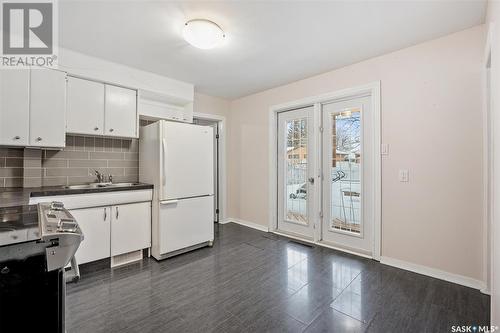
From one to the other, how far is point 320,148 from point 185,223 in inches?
84.6

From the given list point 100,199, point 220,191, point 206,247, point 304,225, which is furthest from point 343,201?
point 100,199

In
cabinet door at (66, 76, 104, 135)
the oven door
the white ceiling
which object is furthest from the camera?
cabinet door at (66, 76, 104, 135)

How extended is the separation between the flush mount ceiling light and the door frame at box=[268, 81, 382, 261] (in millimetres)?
1720

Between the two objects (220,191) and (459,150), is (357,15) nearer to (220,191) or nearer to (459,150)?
(459,150)

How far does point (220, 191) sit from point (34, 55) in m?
3.18

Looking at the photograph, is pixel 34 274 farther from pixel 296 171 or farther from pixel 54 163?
pixel 296 171

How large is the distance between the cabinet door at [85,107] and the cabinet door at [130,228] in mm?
982

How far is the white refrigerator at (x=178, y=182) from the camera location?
2.74 meters

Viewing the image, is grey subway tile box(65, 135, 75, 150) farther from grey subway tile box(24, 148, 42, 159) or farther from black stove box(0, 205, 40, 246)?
black stove box(0, 205, 40, 246)

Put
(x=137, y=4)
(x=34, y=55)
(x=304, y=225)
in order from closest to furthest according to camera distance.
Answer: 1. (x=137, y=4)
2. (x=34, y=55)
3. (x=304, y=225)

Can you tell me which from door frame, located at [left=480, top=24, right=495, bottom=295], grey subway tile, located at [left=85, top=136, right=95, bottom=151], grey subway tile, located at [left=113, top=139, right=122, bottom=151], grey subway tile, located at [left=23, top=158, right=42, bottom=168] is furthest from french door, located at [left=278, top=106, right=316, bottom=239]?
grey subway tile, located at [left=23, top=158, right=42, bottom=168]

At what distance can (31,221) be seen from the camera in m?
0.97

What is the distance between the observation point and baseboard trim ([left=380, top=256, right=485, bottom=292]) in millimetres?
2082

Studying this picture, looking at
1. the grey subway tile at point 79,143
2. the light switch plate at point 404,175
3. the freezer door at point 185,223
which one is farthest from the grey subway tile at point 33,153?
the light switch plate at point 404,175
